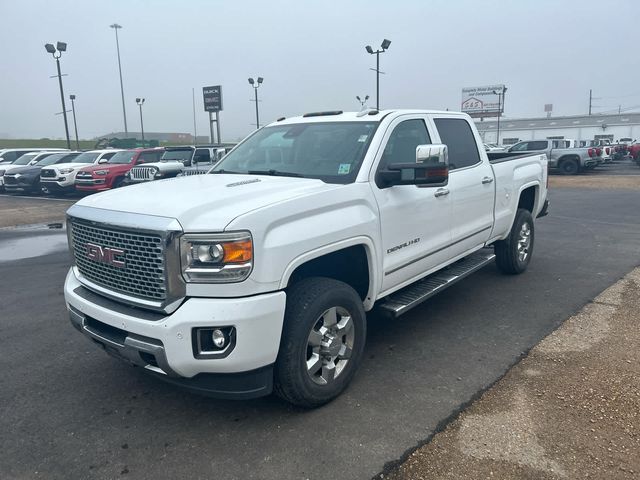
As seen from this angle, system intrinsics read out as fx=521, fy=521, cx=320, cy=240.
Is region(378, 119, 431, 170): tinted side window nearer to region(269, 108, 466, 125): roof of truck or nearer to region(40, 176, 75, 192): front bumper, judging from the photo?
region(269, 108, 466, 125): roof of truck

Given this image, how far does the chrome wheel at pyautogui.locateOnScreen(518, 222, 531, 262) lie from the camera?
6423mm

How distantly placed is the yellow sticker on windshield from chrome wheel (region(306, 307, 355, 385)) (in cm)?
103

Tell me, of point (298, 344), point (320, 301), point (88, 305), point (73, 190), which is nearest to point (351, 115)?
point (320, 301)

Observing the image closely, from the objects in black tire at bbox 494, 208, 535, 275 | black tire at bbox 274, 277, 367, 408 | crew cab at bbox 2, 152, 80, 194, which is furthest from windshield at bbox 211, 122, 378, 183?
crew cab at bbox 2, 152, 80, 194

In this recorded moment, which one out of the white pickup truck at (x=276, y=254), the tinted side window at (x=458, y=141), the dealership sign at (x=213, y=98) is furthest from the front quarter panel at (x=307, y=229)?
the dealership sign at (x=213, y=98)

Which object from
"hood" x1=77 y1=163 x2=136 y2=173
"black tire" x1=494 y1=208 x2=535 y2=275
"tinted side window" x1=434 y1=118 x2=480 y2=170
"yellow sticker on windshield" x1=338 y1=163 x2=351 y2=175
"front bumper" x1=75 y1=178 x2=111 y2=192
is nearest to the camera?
"yellow sticker on windshield" x1=338 y1=163 x2=351 y2=175

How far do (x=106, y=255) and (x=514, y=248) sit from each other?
15.6 feet

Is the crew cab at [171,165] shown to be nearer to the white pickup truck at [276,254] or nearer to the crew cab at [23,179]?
the crew cab at [23,179]

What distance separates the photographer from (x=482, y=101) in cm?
6525

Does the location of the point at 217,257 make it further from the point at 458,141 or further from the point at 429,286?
the point at 458,141

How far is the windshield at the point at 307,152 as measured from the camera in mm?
3969

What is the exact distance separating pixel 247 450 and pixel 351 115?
9.40 feet

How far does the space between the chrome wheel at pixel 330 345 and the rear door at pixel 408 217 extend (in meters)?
0.55

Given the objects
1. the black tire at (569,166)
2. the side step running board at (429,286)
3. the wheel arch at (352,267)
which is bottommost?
the black tire at (569,166)
